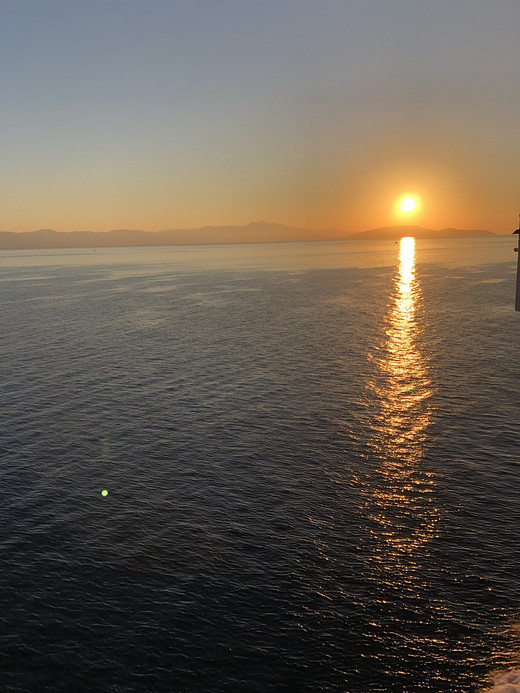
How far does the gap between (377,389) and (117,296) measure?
141 meters

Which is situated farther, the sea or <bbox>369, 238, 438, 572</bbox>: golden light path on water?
<bbox>369, 238, 438, 572</bbox>: golden light path on water

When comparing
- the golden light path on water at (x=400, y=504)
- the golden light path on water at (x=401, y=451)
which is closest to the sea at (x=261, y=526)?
the golden light path on water at (x=400, y=504)

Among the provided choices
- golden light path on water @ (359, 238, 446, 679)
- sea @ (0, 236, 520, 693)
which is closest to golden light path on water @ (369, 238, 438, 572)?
golden light path on water @ (359, 238, 446, 679)

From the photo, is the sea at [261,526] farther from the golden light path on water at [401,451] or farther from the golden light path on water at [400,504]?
the golden light path on water at [401,451]

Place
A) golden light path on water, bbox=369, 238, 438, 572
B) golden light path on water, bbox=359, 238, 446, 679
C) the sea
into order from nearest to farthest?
the sea → golden light path on water, bbox=359, 238, 446, 679 → golden light path on water, bbox=369, 238, 438, 572

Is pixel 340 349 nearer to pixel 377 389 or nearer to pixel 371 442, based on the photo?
pixel 377 389

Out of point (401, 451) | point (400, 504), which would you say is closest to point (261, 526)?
point (400, 504)

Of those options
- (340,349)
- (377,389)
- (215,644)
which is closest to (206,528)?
(215,644)

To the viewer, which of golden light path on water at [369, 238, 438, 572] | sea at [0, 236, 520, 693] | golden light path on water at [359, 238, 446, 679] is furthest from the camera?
golden light path on water at [369, 238, 438, 572]

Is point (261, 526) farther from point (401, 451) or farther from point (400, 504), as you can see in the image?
point (401, 451)

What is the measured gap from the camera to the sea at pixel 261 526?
1227 inches

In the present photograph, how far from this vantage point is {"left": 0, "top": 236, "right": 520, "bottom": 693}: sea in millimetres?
31156

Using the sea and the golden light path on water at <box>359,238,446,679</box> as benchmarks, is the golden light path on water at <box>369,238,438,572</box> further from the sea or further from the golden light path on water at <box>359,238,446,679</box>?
the sea

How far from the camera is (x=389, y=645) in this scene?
104ft
